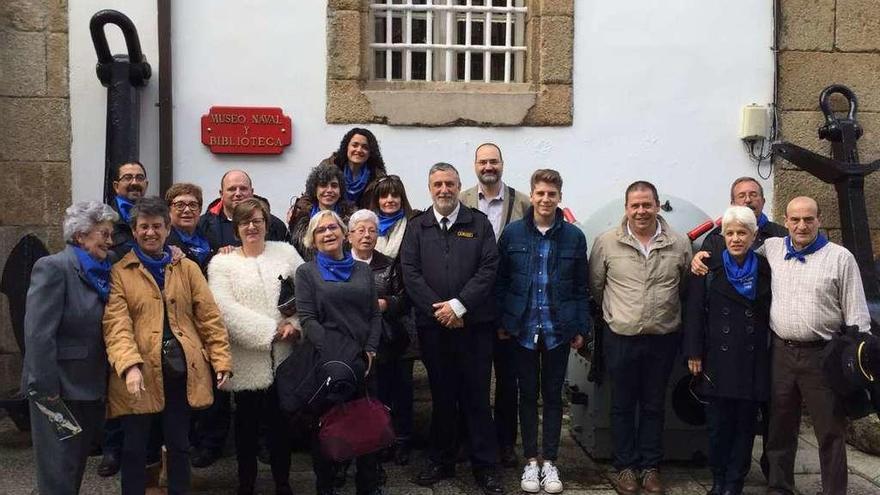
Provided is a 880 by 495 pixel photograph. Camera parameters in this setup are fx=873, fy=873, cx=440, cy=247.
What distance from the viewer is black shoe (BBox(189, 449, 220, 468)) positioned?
4938 mm

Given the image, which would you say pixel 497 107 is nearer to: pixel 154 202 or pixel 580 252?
pixel 580 252

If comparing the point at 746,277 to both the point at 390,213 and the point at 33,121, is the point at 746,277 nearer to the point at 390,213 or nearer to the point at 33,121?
the point at 390,213

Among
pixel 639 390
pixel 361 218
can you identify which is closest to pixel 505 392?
pixel 639 390

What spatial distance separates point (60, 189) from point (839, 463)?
489 centimetres

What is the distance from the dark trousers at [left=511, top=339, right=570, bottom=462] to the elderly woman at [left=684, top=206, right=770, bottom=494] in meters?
0.66

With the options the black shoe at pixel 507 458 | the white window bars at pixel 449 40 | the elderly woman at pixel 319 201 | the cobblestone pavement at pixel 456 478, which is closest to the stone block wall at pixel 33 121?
the cobblestone pavement at pixel 456 478

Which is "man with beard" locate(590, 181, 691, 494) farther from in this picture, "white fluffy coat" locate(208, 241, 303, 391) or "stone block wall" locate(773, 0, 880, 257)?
"stone block wall" locate(773, 0, 880, 257)

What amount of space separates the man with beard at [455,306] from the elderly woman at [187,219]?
1.00 meters

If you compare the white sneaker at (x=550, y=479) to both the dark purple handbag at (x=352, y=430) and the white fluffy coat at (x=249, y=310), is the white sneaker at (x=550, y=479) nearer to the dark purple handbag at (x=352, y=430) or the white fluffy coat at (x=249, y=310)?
the dark purple handbag at (x=352, y=430)

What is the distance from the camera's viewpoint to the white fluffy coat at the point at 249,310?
408cm

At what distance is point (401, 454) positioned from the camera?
500 centimetres

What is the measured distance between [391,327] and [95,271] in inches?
61.1

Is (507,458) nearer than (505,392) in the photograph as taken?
No

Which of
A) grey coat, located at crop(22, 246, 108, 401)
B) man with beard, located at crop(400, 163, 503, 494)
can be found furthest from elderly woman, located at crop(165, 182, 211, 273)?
man with beard, located at crop(400, 163, 503, 494)
